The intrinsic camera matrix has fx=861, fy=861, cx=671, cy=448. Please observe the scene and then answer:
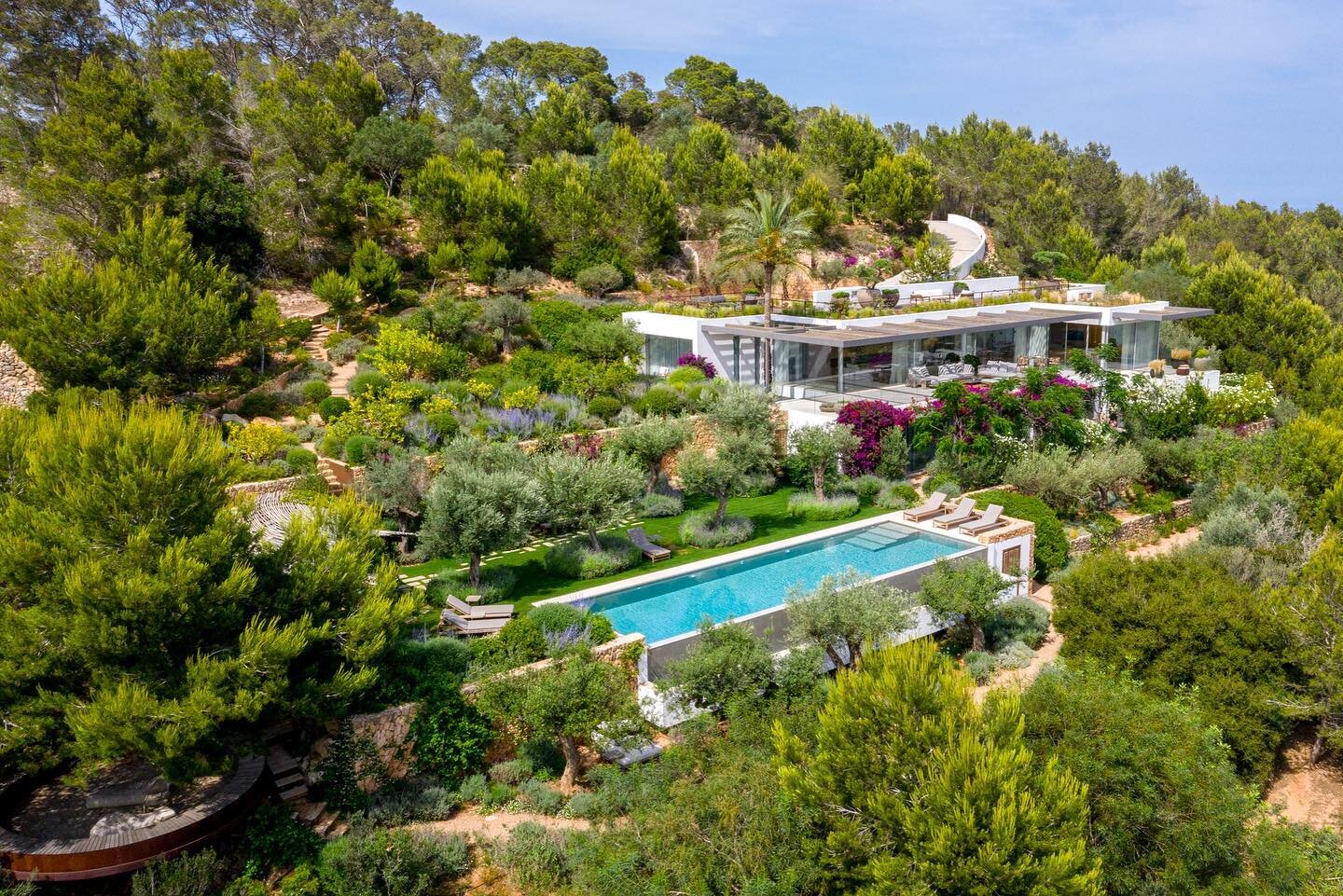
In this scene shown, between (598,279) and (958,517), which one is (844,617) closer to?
(958,517)

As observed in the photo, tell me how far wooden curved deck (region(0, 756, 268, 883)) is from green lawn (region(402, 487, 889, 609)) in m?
6.66

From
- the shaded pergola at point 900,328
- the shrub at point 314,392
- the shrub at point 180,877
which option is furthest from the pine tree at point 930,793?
the shrub at point 314,392

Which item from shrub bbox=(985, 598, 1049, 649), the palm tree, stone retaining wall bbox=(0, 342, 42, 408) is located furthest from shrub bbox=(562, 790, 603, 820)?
stone retaining wall bbox=(0, 342, 42, 408)

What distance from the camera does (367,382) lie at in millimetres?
24328

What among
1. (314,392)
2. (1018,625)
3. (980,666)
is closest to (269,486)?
(314,392)

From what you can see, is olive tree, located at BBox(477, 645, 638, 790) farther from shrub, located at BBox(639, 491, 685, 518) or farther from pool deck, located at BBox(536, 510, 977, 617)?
shrub, located at BBox(639, 491, 685, 518)

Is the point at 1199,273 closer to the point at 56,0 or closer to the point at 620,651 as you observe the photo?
the point at 620,651

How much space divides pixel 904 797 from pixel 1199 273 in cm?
4070

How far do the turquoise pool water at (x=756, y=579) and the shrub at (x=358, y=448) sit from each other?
24.9 ft

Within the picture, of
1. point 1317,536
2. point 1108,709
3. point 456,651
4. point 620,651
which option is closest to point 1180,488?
point 1317,536

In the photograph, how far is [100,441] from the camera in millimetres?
10328

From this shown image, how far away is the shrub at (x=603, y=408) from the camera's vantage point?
24516 mm

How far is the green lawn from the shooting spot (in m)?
17.2

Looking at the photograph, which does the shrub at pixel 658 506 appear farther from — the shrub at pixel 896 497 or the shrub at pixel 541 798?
the shrub at pixel 541 798
